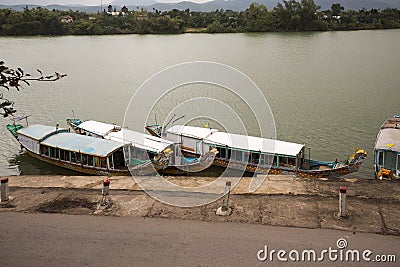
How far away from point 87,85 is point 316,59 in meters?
14.7

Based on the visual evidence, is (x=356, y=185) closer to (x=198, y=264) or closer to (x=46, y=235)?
(x=198, y=264)

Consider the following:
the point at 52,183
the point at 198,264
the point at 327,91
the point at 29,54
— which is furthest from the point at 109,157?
the point at 29,54

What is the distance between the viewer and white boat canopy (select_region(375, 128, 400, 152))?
9320 mm

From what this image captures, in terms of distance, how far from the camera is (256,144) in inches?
408

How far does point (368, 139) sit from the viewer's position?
13078 millimetres

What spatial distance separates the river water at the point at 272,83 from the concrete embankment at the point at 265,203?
448cm

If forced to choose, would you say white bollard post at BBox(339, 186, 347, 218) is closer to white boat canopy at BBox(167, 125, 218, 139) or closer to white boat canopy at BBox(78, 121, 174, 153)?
white boat canopy at BBox(78, 121, 174, 153)

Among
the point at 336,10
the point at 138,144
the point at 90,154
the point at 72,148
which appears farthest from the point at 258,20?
the point at 90,154

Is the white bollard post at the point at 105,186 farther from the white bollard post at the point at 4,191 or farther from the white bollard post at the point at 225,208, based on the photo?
the white bollard post at the point at 225,208

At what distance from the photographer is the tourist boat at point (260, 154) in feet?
32.0

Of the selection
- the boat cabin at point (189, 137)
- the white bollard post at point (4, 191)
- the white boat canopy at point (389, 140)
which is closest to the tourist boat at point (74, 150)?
the boat cabin at point (189, 137)

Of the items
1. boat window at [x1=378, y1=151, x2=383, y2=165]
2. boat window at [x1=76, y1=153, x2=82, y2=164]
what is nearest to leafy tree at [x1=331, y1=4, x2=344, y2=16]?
boat window at [x1=378, y1=151, x2=383, y2=165]

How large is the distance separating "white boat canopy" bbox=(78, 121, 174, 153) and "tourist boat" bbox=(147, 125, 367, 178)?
66 cm

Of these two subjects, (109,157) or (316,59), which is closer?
(109,157)
